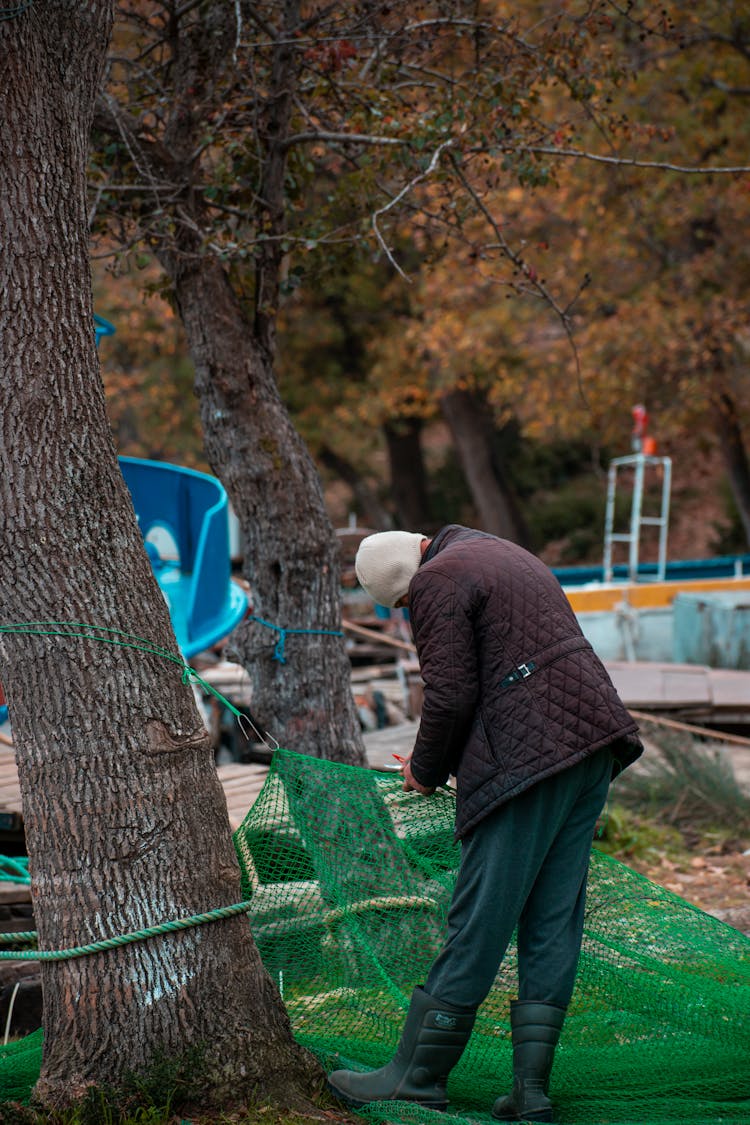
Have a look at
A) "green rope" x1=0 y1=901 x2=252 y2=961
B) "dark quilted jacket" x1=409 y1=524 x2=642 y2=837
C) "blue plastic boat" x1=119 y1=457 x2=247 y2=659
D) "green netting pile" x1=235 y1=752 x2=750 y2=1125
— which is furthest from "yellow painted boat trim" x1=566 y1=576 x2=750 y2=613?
"green rope" x1=0 y1=901 x2=252 y2=961

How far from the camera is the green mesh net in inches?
140

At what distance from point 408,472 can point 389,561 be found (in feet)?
69.9

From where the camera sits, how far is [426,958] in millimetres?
4086

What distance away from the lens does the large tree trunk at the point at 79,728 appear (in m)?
3.35

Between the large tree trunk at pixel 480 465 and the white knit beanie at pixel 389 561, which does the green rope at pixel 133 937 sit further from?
the large tree trunk at pixel 480 465

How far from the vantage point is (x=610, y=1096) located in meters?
3.47

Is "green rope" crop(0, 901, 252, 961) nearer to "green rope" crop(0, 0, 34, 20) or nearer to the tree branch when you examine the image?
"green rope" crop(0, 0, 34, 20)

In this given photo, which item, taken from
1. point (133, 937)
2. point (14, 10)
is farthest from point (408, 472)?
point (133, 937)

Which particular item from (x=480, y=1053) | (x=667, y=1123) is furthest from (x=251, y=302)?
(x=667, y=1123)

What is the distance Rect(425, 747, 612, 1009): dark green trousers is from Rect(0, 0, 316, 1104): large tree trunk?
625 millimetres

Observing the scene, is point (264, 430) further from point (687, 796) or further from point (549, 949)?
point (687, 796)

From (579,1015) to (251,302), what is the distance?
4.12 metres

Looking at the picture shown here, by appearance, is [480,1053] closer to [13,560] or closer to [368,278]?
[13,560]

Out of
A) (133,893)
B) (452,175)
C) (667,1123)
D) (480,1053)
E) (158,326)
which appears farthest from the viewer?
(158,326)
